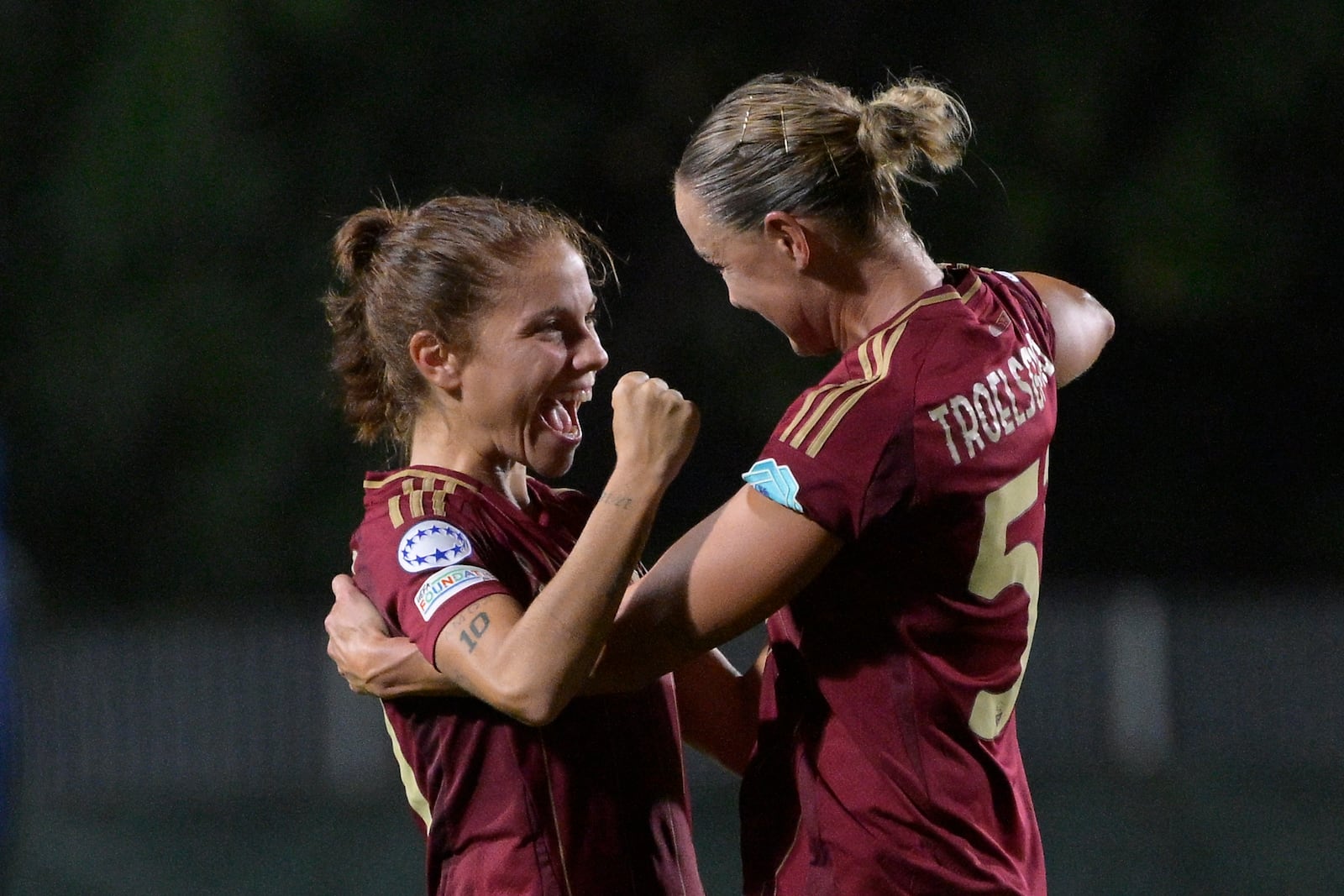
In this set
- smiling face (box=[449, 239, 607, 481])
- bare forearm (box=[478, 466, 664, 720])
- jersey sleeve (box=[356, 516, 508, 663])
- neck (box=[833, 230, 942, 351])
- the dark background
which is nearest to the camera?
bare forearm (box=[478, 466, 664, 720])

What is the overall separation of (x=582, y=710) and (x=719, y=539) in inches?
12.5

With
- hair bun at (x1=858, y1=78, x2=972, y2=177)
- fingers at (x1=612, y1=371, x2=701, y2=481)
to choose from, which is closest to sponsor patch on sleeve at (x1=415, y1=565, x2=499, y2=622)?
fingers at (x1=612, y1=371, x2=701, y2=481)

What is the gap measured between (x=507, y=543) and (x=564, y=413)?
0.23 meters

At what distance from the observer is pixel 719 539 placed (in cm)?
187

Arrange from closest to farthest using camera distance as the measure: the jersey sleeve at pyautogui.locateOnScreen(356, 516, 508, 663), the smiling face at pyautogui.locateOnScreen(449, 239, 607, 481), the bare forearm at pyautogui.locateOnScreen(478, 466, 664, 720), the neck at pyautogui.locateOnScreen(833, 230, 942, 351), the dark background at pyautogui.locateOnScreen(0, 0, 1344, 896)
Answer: the bare forearm at pyautogui.locateOnScreen(478, 466, 664, 720), the jersey sleeve at pyautogui.locateOnScreen(356, 516, 508, 663), the neck at pyautogui.locateOnScreen(833, 230, 942, 351), the smiling face at pyautogui.locateOnScreen(449, 239, 607, 481), the dark background at pyautogui.locateOnScreen(0, 0, 1344, 896)

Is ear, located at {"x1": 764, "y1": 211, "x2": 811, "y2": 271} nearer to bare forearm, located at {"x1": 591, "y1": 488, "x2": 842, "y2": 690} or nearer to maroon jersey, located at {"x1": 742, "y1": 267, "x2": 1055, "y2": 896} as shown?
maroon jersey, located at {"x1": 742, "y1": 267, "x2": 1055, "y2": 896}

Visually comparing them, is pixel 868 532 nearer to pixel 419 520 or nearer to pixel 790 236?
pixel 790 236

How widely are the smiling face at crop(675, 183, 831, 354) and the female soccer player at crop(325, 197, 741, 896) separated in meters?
0.21

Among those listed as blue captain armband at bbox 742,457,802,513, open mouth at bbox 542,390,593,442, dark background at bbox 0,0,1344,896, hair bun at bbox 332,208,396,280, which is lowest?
blue captain armband at bbox 742,457,802,513

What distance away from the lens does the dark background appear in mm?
10258

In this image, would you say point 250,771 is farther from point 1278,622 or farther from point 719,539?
point 719,539

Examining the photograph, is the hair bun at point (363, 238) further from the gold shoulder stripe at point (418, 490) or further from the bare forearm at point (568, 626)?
the bare forearm at point (568, 626)

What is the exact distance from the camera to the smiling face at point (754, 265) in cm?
204


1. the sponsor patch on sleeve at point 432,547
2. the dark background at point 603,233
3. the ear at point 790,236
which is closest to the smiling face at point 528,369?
the sponsor patch on sleeve at point 432,547
